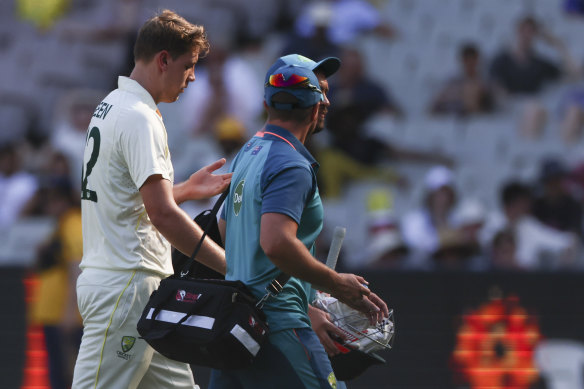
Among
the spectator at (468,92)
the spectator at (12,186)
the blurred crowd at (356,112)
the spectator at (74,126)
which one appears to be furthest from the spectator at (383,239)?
the spectator at (12,186)

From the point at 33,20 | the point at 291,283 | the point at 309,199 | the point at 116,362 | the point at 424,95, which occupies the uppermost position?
the point at 33,20

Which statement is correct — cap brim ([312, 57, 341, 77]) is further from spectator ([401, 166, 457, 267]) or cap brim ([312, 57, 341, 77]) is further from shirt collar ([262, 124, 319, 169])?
spectator ([401, 166, 457, 267])

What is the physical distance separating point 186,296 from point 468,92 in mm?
7250

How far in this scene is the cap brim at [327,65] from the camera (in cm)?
396

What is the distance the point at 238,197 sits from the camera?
3.85 m

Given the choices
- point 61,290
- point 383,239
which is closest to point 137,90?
point 61,290

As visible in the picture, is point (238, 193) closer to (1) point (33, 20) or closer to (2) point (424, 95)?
(2) point (424, 95)

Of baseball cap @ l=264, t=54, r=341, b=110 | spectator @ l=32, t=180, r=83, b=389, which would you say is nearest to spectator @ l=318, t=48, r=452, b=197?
spectator @ l=32, t=180, r=83, b=389

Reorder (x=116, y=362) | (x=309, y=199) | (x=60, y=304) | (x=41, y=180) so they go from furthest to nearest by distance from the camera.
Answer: (x=41, y=180)
(x=60, y=304)
(x=116, y=362)
(x=309, y=199)

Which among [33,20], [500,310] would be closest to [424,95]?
[500,310]

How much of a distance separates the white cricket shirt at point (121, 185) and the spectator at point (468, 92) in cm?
654

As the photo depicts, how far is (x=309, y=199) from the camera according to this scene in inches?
147

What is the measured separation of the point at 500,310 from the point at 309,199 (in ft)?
14.7

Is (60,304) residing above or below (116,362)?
above
